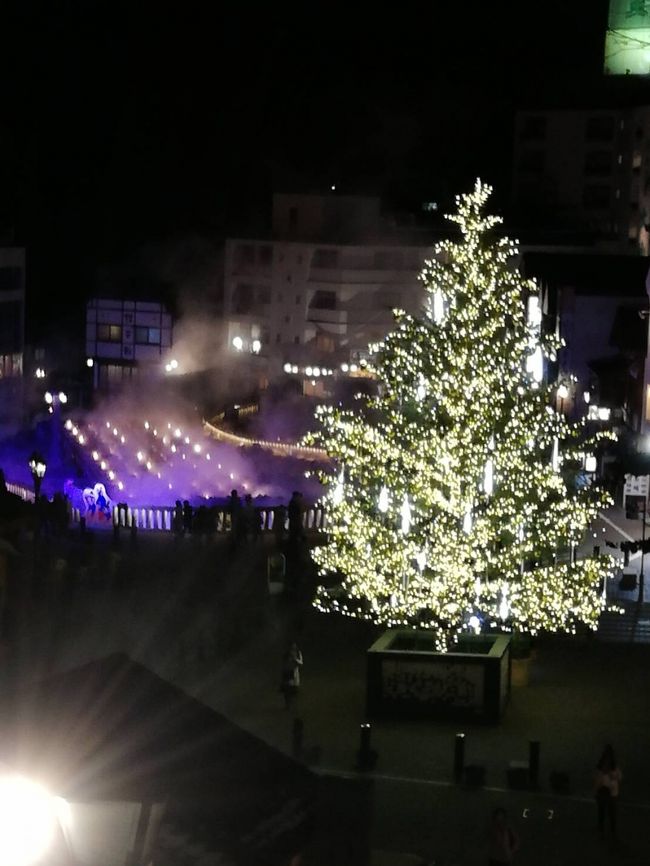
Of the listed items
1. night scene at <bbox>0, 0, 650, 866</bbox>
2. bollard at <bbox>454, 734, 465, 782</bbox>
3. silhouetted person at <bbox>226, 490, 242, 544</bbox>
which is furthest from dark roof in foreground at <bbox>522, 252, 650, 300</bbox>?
bollard at <bbox>454, 734, 465, 782</bbox>

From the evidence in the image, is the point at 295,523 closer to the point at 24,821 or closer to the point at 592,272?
the point at 24,821

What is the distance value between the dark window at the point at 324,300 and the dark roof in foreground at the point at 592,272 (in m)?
8.92

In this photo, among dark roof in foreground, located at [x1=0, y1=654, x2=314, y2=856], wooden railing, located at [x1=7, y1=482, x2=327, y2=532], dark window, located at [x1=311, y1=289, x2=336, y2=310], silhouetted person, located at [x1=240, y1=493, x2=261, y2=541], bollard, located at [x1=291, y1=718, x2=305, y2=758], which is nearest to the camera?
dark roof in foreground, located at [x1=0, y1=654, x2=314, y2=856]

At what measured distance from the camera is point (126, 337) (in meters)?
69.8

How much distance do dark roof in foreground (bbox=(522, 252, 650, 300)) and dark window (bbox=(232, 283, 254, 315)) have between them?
13.2 metres

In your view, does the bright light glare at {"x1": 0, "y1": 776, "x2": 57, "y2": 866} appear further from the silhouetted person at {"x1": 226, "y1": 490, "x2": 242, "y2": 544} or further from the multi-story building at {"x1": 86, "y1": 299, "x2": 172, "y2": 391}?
the multi-story building at {"x1": 86, "y1": 299, "x2": 172, "y2": 391}

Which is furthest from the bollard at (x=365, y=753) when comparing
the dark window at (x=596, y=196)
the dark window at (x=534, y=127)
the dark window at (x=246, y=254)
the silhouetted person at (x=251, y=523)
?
the dark window at (x=534, y=127)

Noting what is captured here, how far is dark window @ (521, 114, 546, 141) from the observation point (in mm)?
72250

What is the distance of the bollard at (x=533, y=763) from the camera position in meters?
18.2

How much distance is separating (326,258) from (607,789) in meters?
48.3

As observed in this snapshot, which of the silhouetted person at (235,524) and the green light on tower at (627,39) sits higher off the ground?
the green light on tower at (627,39)

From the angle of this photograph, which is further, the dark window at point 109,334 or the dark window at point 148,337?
the dark window at point 148,337

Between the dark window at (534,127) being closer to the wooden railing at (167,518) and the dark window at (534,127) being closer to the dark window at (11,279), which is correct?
the dark window at (11,279)

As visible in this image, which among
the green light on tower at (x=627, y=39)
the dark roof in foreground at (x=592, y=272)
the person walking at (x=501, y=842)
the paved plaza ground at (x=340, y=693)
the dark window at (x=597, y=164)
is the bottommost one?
the paved plaza ground at (x=340, y=693)
